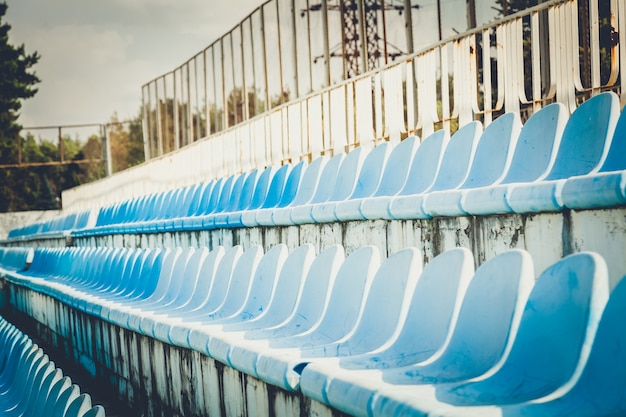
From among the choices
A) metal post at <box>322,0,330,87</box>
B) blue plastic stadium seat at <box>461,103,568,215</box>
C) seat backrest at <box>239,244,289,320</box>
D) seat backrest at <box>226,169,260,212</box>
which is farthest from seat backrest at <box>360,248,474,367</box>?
metal post at <box>322,0,330,87</box>

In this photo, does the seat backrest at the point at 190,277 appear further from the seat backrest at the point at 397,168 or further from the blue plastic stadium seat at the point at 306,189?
the seat backrest at the point at 397,168

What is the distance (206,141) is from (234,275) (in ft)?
10.4

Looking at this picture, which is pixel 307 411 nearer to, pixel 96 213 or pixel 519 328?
pixel 519 328

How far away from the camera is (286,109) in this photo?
3.90m

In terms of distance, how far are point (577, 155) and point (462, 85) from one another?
1.18 metres

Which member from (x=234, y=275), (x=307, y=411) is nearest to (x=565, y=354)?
(x=307, y=411)

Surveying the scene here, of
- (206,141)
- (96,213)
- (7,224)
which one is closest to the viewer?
(206,141)

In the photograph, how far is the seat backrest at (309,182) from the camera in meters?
2.49

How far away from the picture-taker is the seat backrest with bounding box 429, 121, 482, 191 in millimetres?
1783

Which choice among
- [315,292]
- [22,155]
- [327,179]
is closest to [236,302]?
[315,292]

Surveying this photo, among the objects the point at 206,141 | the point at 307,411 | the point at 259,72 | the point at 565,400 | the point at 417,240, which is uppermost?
the point at 259,72

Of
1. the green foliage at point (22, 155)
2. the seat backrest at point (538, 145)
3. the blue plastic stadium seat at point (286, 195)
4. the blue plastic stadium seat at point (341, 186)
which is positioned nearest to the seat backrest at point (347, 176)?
the blue plastic stadium seat at point (341, 186)

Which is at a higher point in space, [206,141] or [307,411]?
[206,141]

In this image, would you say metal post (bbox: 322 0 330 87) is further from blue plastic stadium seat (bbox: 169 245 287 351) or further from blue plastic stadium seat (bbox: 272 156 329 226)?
blue plastic stadium seat (bbox: 169 245 287 351)
